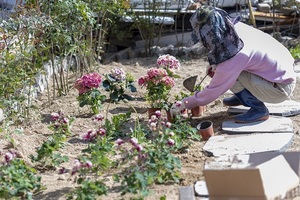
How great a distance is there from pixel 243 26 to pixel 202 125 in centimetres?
94

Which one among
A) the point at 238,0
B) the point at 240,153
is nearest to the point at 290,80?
the point at 240,153

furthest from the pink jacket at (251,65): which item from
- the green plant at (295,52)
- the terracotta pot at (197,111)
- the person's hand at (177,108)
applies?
the green plant at (295,52)

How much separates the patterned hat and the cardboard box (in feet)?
6.42

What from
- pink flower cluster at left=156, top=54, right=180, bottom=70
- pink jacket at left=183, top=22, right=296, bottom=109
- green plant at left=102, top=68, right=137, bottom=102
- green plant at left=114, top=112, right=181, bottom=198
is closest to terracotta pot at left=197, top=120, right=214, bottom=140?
pink jacket at left=183, top=22, right=296, bottom=109

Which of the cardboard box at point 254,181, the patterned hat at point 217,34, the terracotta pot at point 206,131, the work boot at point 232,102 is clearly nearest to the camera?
the cardboard box at point 254,181

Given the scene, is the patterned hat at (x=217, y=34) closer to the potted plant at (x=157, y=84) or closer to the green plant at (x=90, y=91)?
the potted plant at (x=157, y=84)

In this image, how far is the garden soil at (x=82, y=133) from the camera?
16.4ft

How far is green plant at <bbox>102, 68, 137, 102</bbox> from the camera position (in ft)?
23.4

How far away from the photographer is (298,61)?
9.49 meters

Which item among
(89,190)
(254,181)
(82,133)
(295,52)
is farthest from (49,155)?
(295,52)

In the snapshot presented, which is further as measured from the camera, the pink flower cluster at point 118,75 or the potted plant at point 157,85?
the pink flower cluster at point 118,75

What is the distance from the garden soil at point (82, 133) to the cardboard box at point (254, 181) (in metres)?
0.73

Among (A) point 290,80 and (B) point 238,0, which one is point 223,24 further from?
(B) point 238,0

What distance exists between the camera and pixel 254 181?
3895 mm
